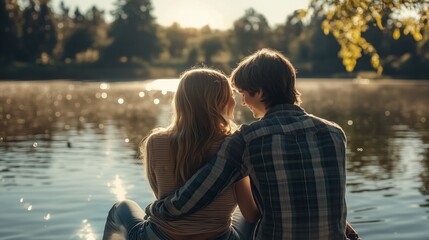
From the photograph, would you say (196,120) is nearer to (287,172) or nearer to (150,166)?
(150,166)

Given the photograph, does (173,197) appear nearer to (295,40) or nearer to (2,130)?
(2,130)

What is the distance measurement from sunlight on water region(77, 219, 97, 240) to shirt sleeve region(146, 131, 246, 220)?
395 centimetres

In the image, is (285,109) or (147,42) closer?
(285,109)

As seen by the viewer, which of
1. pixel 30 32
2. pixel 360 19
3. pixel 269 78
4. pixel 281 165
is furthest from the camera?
pixel 30 32

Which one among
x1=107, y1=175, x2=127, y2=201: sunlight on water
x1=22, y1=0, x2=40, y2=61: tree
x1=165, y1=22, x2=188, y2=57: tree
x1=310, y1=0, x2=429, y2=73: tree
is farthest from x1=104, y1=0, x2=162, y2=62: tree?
x1=310, y1=0, x2=429, y2=73: tree

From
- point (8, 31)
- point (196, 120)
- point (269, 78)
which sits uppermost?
point (269, 78)

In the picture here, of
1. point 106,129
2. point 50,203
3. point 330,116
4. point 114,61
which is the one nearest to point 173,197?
point 50,203

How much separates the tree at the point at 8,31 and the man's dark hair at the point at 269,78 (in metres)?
86.2

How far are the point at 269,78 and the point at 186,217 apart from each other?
0.98 m

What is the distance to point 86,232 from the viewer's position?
761cm

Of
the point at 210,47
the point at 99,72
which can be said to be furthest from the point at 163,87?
the point at 210,47

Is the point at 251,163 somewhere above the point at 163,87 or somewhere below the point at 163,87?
above

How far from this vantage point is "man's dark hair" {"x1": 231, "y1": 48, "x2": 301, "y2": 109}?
3.50 meters

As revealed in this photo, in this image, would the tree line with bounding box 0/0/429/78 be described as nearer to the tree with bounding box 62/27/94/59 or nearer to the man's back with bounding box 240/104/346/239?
the tree with bounding box 62/27/94/59
